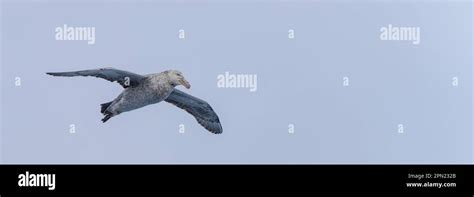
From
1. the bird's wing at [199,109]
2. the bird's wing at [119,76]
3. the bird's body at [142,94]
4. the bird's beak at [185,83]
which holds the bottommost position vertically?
the bird's wing at [199,109]

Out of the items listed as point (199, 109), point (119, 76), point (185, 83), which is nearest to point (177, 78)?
point (185, 83)

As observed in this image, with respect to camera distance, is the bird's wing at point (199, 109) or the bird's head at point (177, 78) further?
the bird's wing at point (199, 109)

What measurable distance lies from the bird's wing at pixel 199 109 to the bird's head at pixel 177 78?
26.9 inches

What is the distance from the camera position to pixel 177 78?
31.4 ft

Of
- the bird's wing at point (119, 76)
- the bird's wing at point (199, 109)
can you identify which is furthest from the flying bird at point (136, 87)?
the bird's wing at point (199, 109)

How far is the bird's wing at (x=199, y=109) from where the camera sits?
10.3 metres

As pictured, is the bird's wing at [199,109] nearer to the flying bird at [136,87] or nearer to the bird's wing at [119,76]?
the flying bird at [136,87]

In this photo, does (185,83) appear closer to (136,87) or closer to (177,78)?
(177,78)

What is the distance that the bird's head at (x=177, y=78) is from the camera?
9.54 m

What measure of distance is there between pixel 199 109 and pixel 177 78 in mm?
987

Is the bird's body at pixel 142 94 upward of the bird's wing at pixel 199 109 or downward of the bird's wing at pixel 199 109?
upward

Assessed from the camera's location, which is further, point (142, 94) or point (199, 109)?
point (199, 109)

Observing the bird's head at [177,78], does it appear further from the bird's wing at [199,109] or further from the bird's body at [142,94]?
the bird's wing at [199,109]

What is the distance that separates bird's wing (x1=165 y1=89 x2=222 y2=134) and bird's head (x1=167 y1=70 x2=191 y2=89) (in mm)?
684
